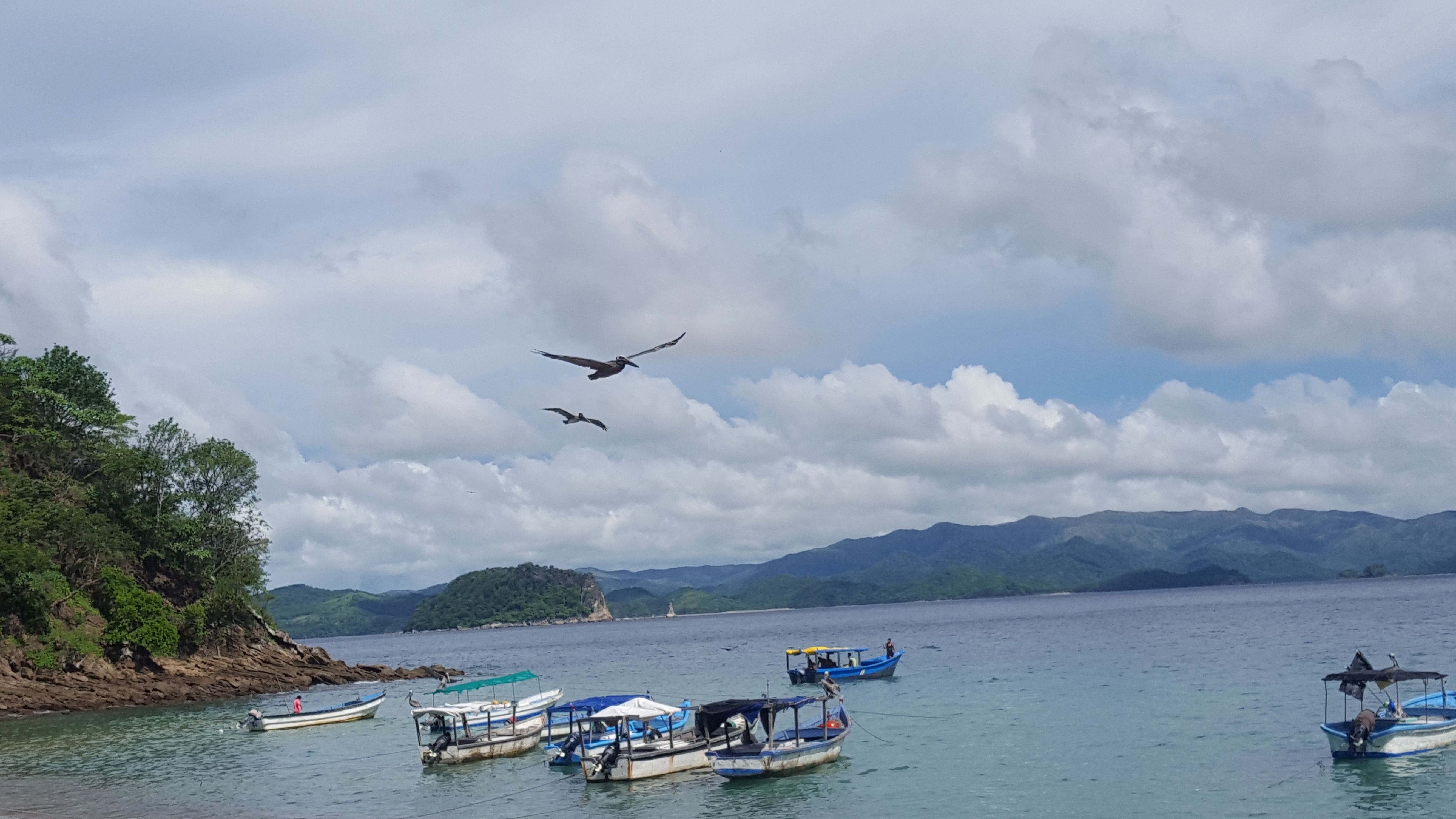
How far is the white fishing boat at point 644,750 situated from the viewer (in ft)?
129

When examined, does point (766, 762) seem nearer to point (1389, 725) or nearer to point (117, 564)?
point (1389, 725)

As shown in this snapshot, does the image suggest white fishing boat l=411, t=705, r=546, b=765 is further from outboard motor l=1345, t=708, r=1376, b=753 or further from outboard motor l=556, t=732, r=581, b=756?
outboard motor l=1345, t=708, r=1376, b=753

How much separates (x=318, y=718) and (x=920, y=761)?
34578 millimetres

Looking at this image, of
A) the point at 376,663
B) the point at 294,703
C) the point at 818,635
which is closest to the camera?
the point at 294,703

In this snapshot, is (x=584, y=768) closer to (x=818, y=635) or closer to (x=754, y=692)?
(x=754, y=692)

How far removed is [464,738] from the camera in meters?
46.0

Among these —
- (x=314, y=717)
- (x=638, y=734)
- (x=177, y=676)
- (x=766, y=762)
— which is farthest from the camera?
(x=177, y=676)

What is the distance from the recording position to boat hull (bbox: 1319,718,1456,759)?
3638cm

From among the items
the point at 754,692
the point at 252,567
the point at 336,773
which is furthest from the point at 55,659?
the point at 754,692

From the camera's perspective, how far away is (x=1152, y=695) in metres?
58.8

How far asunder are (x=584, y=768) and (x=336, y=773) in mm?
12442

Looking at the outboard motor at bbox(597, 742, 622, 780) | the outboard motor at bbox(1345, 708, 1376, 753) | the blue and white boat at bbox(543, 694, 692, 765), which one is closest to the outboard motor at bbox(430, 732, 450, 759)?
the blue and white boat at bbox(543, 694, 692, 765)

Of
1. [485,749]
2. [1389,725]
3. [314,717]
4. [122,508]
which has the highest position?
[122,508]

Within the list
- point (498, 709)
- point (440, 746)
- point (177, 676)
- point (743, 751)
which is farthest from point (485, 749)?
point (177, 676)
